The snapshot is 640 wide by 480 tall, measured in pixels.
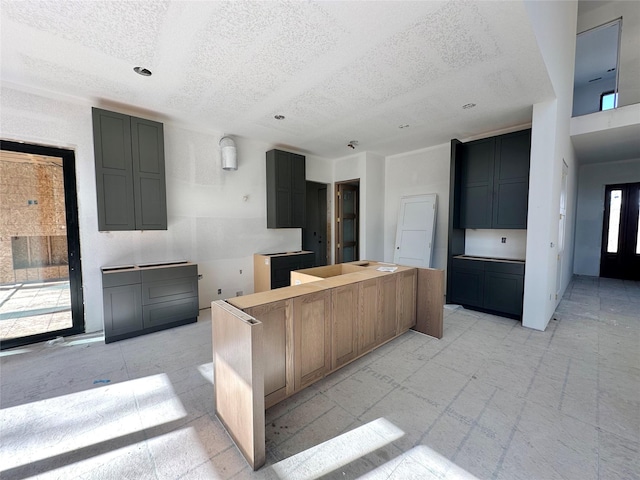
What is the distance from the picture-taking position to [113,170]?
329 cm

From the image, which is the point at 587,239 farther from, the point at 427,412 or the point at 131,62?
the point at 131,62

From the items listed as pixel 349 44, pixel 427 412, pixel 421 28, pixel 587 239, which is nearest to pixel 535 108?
pixel 421 28

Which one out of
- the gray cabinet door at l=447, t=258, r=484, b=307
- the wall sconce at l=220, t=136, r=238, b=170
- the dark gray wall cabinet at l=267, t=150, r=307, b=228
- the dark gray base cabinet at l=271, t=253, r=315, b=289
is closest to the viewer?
the gray cabinet door at l=447, t=258, r=484, b=307

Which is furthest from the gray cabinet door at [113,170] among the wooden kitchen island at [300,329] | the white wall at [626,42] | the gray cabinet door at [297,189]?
the white wall at [626,42]

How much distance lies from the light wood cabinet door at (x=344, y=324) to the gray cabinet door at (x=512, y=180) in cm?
306

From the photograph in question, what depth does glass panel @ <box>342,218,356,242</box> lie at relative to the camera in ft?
20.8

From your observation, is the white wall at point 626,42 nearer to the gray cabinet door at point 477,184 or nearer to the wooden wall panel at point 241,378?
the gray cabinet door at point 477,184

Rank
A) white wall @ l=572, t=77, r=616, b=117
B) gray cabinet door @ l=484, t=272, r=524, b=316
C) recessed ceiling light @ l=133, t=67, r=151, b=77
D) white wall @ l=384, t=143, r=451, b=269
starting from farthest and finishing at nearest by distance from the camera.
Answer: white wall @ l=572, t=77, r=616, b=117 < white wall @ l=384, t=143, r=451, b=269 < gray cabinet door @ l=484, t=272, r=524, b=316 < recessed ceiling light @ l=133, t=67, r=151, b=77

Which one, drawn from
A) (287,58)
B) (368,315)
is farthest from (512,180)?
(287,58)

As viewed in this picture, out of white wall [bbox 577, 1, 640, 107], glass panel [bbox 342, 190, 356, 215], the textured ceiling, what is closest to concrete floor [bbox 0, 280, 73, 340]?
the textured ceiling

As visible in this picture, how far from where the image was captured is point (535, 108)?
3428mm

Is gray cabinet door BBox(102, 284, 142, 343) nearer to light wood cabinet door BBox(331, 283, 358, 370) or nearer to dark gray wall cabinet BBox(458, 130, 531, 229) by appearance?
light wood cabinet door BBox(331, 283, 358, 370)

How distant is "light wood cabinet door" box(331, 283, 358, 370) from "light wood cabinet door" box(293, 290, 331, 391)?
0.22 ft

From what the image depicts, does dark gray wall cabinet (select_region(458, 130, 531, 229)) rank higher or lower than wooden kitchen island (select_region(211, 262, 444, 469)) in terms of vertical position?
higher
